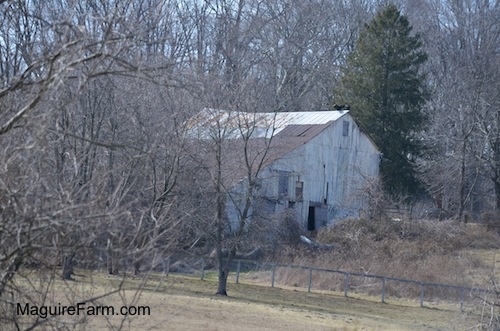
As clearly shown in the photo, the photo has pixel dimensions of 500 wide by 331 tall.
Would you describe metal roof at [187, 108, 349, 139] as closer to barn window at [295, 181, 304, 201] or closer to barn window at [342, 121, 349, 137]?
barn window at [295, 181, 304, 201]

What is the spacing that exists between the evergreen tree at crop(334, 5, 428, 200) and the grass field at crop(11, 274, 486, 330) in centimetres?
2295

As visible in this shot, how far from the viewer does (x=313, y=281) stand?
33.9 meters

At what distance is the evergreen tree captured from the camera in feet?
177

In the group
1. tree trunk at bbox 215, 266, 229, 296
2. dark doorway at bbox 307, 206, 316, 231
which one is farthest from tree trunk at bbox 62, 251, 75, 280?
dark doorway at bbox 307, 206, 316, 231

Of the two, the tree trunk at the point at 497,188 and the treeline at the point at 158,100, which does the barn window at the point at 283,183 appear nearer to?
the treeline at the point at 158,100

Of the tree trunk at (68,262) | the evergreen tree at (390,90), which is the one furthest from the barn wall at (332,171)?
the tree trunk at (68,262)

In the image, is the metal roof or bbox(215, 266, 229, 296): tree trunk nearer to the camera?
bbox(215, 266, 229, 296): tree trunk

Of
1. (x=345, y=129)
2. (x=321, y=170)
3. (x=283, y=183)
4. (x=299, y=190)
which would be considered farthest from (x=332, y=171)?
(x=283, y=183)

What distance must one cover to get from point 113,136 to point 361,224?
1948 cm

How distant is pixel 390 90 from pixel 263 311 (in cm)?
3311

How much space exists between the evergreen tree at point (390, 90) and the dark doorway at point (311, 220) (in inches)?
329

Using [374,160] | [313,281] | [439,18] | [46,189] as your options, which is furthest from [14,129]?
[439,18]

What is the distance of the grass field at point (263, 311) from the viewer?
1745 centimetres

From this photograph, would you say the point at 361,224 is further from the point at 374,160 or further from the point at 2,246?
the point at 2,246
